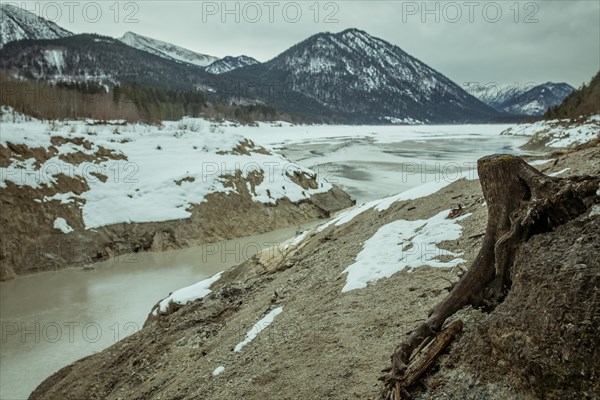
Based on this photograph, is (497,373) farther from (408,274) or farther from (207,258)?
(207,258)

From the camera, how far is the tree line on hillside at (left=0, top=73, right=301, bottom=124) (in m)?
47.5

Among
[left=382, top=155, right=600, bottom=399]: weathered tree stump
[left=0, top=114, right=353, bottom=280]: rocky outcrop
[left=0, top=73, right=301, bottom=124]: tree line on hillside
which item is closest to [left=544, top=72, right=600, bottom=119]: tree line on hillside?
[left=0, top=114, right=353, bottom=280]: rocky outcrop

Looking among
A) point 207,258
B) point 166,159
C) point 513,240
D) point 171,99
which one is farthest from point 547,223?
point 171,99

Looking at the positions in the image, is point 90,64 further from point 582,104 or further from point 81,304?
point 81,304

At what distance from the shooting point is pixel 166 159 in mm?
23750

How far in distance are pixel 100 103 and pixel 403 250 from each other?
6720cm

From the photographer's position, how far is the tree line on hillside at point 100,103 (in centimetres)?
4747

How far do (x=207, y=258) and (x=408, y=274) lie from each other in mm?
11996

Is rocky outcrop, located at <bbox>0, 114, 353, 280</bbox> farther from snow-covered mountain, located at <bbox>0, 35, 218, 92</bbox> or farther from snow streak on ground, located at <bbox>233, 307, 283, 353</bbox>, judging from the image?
snow-covered mountain, located at <bbox>0, 35, 218, 92</bbox>

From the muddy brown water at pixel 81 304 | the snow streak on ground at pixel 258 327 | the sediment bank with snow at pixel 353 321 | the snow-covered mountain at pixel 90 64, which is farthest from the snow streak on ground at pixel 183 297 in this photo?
the snow-covered mountain at pixel 90 64

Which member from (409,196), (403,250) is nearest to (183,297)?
(403,250)

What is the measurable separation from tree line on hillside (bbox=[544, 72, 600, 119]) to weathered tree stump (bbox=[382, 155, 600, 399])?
202 ft

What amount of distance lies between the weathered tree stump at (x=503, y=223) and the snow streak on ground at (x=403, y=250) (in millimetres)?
2537

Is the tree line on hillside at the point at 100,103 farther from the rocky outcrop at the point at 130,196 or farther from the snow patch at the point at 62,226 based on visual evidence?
the snow patch at the point at 62,226
